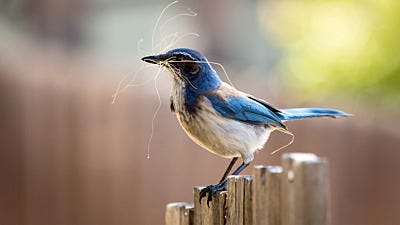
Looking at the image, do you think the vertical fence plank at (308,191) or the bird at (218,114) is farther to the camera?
the bird at (218,114)

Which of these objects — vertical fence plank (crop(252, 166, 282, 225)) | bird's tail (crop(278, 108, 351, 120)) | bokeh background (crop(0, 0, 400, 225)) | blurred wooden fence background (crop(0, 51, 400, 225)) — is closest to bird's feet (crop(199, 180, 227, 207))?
vertical fence plank (crop(252, 166, 282, 225))

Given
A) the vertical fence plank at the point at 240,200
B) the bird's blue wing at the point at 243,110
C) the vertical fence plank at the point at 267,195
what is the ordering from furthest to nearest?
the bird's blue wing at the point at 243,110
the vertical fence plank at the point at 240,200
the vertical fence plank at the point at 267,195

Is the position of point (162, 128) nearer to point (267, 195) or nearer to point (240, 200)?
point (240, 200)

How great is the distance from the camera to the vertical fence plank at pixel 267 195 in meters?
2.98

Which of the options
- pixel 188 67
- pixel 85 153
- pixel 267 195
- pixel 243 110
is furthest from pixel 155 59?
pixel 85 153

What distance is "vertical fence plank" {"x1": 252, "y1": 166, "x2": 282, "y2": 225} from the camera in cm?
298

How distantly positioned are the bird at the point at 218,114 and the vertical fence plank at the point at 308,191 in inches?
28.6

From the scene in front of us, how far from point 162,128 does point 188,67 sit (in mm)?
→ 5601

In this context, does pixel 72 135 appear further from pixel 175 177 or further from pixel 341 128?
pixel 341 128

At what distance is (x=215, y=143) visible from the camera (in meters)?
3.66

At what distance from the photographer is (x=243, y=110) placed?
382 cm

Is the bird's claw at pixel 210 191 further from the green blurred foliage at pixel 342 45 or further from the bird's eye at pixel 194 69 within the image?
the green blurred foliage at pixel 342 45

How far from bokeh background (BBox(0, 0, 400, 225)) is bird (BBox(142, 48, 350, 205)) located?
396 cm

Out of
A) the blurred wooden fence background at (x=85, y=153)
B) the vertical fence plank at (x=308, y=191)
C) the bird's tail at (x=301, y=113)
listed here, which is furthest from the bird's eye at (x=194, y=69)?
the blurred wooden fence background at (x=85, y=153)
